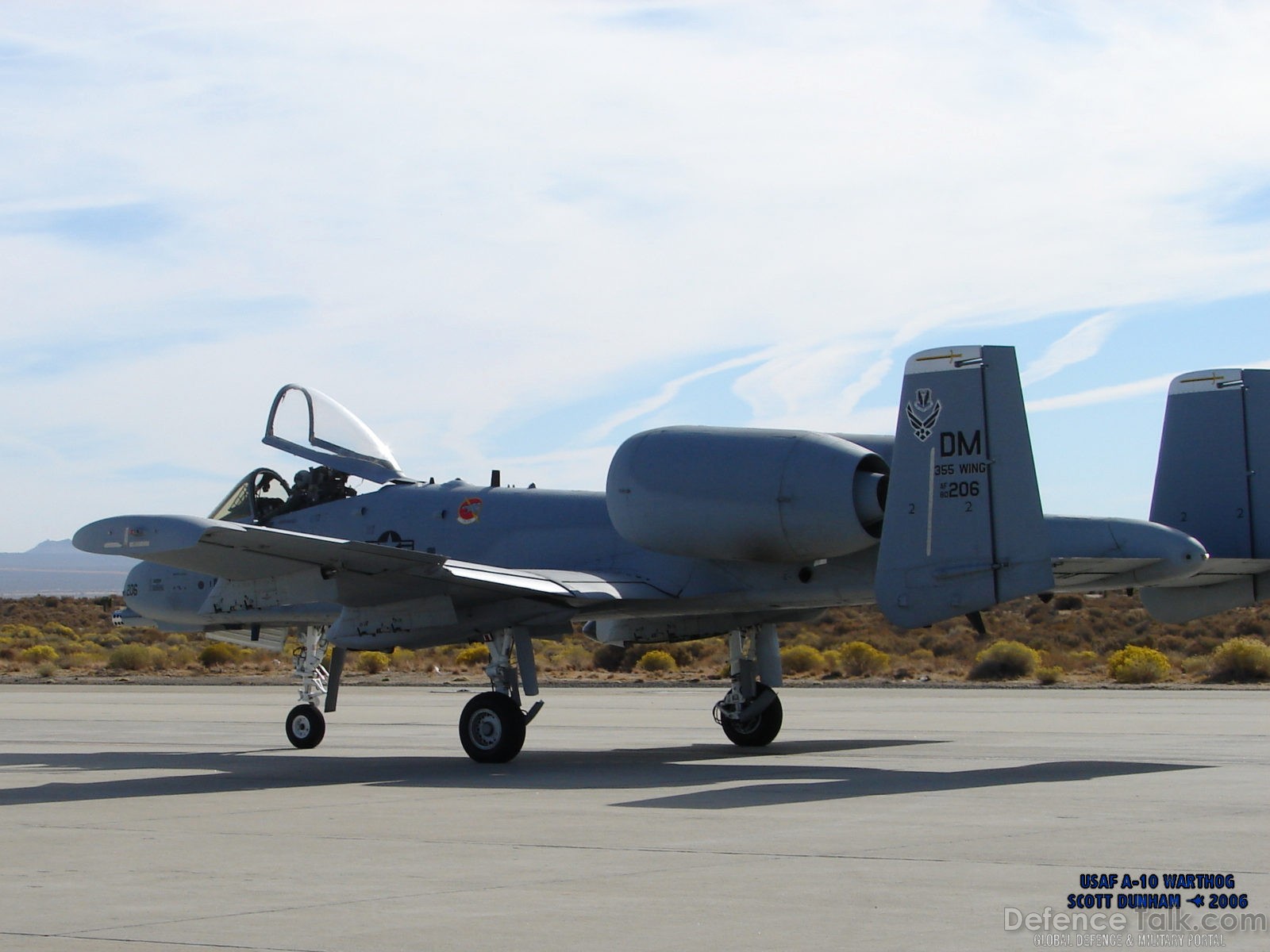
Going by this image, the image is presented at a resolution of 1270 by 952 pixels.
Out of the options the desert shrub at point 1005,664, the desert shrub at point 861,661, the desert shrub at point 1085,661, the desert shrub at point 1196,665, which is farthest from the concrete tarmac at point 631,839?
the desert shrub at point 1085,661

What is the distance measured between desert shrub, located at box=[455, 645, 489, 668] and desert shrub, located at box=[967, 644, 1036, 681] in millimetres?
17734

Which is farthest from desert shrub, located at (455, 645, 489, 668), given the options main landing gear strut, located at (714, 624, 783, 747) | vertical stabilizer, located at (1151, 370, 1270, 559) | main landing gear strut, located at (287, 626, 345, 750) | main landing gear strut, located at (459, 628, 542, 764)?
vertical stabilizer, located at (1151, 370, 1270, 559)

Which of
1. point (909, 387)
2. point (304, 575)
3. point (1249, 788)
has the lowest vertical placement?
point (1249, 788)

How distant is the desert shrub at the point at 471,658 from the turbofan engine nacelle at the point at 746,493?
37436 millimetres

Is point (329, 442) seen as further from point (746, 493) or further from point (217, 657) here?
point (217, 657)

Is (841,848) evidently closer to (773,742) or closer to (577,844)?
(577,844)

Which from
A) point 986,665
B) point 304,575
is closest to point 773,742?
point 304,575

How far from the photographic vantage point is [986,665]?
43.8 m

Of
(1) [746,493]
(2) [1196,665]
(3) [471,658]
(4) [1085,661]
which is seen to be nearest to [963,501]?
(1) [746,493]

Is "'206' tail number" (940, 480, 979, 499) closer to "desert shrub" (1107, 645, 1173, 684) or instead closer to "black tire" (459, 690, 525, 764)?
"black tire" (459, 690, 525, 764)

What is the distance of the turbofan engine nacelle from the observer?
15711mm

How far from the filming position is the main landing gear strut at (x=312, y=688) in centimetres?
2009

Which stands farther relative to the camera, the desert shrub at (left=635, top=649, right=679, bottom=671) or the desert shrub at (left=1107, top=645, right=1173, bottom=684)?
the desert shrub at (left=635, top=649, right=679, bottom=671)

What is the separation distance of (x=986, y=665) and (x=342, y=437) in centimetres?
2757
